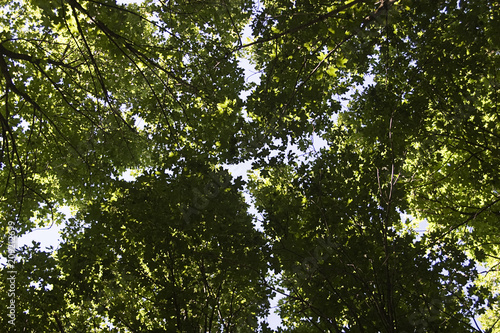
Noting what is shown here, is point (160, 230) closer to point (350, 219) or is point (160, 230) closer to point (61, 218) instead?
point (350, 219)

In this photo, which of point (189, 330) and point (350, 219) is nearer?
point (189, 330)

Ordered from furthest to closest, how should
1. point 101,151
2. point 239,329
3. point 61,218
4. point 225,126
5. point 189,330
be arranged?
point 61,218 < point 101,151 < point 225,126 < point 239,329 < point 189,330

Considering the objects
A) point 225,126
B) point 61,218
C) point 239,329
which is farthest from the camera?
point 61,218

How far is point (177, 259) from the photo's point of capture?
205 inches

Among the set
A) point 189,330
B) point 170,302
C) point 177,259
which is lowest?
point 189,330

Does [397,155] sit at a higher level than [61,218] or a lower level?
lower

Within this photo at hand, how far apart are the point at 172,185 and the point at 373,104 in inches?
138

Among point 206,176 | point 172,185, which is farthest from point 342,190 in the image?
point 172,185

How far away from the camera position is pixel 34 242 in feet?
16.8

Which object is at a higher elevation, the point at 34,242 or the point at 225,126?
the point at 225,126

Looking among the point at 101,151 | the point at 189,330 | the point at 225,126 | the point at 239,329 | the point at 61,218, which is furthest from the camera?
the point at 61,218

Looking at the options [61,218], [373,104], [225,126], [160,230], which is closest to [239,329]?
[160,230]

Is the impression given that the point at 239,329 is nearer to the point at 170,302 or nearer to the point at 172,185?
the point at 170,302

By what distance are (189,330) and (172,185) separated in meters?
2.02
